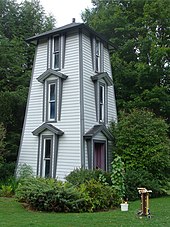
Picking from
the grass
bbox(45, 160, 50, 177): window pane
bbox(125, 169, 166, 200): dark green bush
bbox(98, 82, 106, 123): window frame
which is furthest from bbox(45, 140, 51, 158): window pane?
the grass

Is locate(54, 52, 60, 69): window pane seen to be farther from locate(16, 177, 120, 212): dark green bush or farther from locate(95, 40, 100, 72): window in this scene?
locate(16, 177, 120, 212): dark green bush

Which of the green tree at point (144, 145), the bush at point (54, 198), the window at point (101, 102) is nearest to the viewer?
the bush at point (54, 198)

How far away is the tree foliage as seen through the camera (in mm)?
20497

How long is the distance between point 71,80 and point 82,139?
131 inches

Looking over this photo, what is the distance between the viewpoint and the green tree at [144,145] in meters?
15.5

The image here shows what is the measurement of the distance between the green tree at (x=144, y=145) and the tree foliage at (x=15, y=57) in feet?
Result: 25.1

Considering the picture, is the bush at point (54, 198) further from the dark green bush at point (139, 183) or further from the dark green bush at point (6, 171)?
the dark green bush at point (6, 171)

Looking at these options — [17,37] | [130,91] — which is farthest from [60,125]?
[17,37]

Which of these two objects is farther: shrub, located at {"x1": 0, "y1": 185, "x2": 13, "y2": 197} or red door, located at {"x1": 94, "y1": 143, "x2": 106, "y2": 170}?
red door, located at {"x1": 94, "y1": 143, "x2": 106, "y2": 170}

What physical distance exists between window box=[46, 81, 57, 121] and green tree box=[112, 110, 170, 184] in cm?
378

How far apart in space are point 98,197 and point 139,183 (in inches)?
151

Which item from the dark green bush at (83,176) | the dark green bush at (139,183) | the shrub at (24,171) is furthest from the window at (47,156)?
the dark green bush at (139,183)

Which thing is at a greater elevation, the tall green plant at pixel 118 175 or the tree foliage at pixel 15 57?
the tree foliage at pixel 15 57

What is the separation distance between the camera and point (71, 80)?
1667cm
